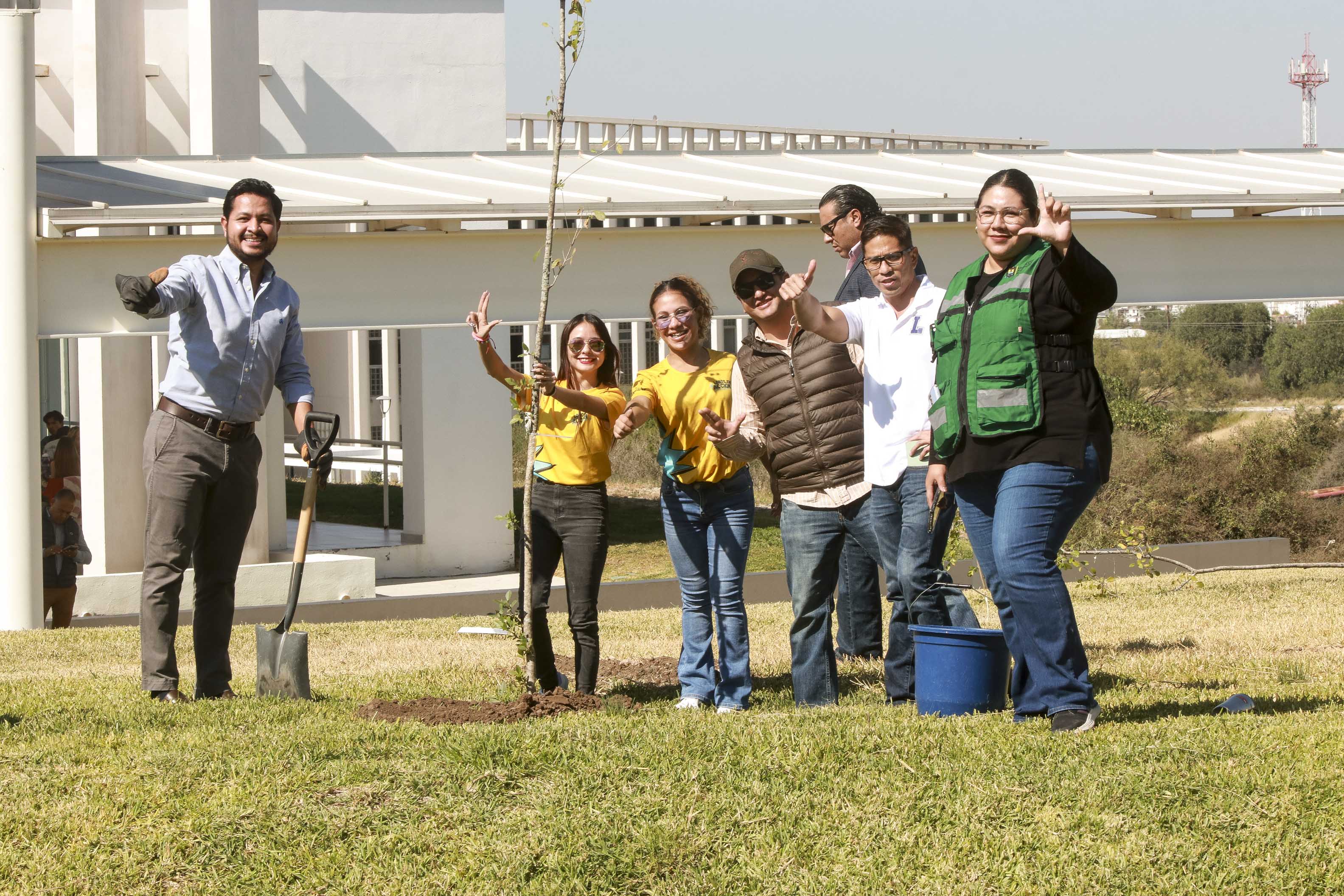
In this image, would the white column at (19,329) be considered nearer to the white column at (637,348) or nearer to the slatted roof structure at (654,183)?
the slatted roof structure at (654,183)

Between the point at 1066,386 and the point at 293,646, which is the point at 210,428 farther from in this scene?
the point at 1066,386

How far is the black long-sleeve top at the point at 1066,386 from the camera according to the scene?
461 cm

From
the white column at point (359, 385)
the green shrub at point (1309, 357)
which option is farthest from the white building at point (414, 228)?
the green shrub at point (1309, 357)

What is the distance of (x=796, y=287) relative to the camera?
5.11 metres

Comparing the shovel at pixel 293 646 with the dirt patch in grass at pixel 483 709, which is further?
the shovel at pixel 293 646

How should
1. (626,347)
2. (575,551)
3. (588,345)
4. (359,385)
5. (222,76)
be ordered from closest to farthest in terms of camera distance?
(575,551) < (588,345) < (222,76) < (359,385) < (626,347)

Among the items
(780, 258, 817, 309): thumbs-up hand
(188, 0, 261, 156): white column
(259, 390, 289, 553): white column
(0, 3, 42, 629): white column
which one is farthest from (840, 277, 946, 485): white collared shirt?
(188, 0, 261, 156): white column

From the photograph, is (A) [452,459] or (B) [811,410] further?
(A) [452,459]

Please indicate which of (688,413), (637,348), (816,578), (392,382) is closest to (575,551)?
(688,413)

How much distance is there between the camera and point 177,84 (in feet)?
57.4

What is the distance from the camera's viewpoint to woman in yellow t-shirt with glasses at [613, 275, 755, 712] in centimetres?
590

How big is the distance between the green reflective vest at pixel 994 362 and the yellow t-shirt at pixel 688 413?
123 centimetres

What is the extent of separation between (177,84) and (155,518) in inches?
526

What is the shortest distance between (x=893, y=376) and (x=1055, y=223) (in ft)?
4.39
